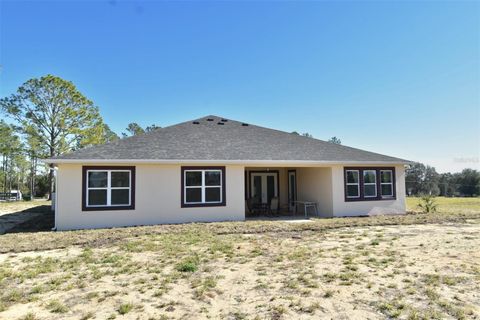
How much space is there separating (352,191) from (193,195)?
735 centimetres

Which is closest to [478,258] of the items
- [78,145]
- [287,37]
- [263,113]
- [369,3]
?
[369,3]

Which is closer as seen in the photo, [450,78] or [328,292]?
[328,292]

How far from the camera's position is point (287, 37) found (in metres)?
15.2

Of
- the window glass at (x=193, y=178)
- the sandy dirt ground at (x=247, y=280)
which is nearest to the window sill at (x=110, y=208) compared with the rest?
the window glass at (x=193, y=178)

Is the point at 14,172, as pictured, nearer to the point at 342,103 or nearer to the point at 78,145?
the point at 78,145

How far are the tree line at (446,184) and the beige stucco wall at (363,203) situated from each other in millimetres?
37788

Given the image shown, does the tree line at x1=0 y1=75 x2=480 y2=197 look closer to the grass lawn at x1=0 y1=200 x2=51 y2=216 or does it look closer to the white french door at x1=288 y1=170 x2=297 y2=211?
the grass lawn at x1=0 y1=200 x2=51 y2=216

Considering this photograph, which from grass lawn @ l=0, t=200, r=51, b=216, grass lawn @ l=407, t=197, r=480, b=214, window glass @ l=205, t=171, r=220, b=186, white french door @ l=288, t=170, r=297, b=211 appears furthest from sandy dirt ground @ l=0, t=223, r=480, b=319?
grass lawn @ l=0, t=200, r=51, b=216

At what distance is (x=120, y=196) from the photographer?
11922 millimetres

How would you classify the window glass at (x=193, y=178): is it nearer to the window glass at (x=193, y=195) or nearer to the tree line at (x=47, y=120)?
the window glass at (x=193, y=195)

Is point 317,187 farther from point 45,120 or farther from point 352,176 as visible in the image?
point 45,120

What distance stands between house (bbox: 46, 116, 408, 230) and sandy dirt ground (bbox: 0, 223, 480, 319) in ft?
11.9

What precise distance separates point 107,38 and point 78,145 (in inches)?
808

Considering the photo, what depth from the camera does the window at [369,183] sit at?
1469 cm
